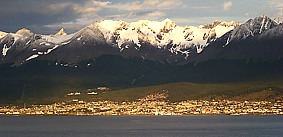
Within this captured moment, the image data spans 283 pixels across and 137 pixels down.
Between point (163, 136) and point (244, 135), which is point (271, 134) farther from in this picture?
point (163, 136)

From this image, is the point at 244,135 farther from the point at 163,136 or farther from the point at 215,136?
the point at 163,136

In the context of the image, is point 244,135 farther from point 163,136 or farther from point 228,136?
point 163,136

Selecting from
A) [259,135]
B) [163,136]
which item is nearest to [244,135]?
[259,135]

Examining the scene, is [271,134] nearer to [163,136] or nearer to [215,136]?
[215,136]

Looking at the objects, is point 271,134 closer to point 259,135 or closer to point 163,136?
point 259,135

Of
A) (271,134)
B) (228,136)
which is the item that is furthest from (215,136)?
(271,134)

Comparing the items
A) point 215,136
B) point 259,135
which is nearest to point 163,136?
point 215,136
